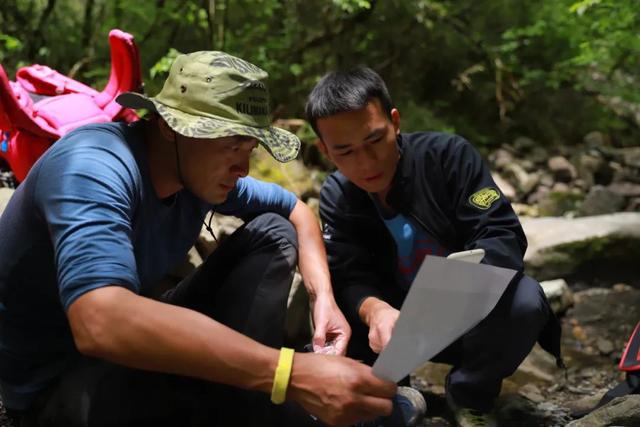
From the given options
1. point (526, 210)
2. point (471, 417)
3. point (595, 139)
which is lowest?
point (526, 210)

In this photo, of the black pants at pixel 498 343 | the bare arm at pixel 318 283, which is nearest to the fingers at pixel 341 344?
the bare arm at pixel 318 283

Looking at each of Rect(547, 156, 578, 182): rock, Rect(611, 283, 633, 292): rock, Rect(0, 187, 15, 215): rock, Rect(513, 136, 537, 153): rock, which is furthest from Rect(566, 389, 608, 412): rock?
Rect(513, 136, 537, 153): rock

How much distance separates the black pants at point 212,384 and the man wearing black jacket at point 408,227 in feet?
1.07

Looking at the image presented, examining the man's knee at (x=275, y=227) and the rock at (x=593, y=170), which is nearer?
the man's knee at (x=275, y=227)

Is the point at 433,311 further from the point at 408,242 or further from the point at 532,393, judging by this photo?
the point at 532,393

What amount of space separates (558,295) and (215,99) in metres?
2.78

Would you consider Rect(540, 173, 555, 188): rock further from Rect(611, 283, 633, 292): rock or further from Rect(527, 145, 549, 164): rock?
Rect(611, 283, 633, 292): rock

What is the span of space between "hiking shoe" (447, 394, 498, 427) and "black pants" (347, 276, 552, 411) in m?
0.02

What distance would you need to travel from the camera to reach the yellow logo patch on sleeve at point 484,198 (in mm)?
2166

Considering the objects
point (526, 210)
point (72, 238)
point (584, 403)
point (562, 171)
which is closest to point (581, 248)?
point (584, 403)

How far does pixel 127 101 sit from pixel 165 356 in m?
0.77

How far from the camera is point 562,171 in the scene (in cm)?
689

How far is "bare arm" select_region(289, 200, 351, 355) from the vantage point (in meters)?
2.01

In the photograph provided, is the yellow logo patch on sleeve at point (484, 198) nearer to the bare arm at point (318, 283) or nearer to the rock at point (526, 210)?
the bare arm at point (318, 283)
